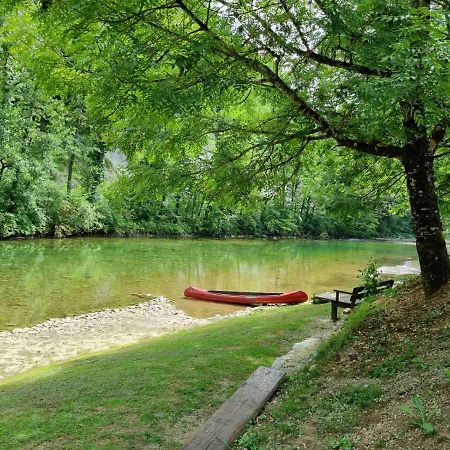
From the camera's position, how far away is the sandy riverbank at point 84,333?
10344 mm

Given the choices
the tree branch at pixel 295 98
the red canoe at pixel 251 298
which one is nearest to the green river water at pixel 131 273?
the red canoe at pixel 251 298

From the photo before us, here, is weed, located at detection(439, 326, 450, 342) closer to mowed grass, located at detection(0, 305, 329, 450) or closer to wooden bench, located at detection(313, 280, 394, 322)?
mowed grass, located at detection(0, 305, 329, 450)

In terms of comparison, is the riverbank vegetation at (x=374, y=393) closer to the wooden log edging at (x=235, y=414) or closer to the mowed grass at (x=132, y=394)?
the wooden log edging at (x=235, y=414)

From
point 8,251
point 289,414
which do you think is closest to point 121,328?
point 289,414

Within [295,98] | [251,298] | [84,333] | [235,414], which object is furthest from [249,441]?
[251,298]

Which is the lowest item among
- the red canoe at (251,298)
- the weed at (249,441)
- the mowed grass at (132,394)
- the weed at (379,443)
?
the red canoe at (251,298)

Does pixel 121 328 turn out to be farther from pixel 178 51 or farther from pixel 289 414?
pixel 178 51

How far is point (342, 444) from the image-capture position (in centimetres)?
401

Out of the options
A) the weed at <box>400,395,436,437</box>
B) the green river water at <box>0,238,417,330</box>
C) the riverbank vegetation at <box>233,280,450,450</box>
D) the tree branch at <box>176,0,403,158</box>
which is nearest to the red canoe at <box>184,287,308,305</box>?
the green river water at <box>0,238,417,330</box>

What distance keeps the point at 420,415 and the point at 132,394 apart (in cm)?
363

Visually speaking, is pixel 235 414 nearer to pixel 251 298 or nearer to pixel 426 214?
pixel 426 214

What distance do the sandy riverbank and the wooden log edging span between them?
6032mm

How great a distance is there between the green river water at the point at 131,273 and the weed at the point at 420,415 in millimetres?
11693

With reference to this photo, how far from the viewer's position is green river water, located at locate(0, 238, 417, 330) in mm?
16188
